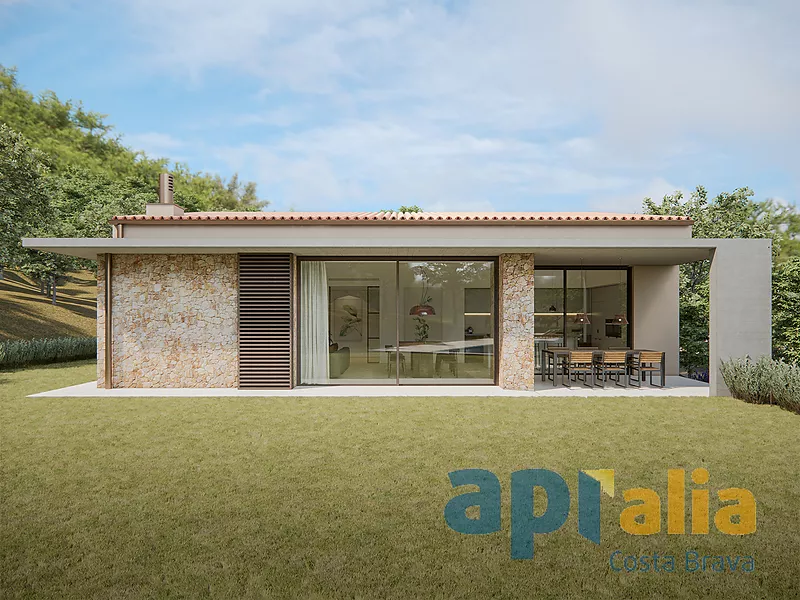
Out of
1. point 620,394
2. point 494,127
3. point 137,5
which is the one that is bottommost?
point 620,394

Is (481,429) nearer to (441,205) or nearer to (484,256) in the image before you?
(484,256)

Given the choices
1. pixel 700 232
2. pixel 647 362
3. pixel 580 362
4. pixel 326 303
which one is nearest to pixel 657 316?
pixel 647 362

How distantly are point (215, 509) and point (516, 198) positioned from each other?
45.6m

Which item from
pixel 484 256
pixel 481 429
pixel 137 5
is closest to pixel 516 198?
pixel 137 5

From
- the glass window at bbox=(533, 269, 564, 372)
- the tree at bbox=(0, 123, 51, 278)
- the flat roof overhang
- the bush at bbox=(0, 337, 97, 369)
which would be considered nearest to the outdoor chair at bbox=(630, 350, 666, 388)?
the flat roof overhang

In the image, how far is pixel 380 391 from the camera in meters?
11.9

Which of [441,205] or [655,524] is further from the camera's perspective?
[441,205]

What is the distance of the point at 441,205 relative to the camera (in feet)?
169

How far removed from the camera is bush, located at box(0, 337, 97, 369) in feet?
54.2

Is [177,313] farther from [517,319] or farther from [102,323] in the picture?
[517,319]

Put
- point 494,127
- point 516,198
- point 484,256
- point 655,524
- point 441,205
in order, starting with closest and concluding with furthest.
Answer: point 655,524, point 484,256, point 494,127, point 516,198, point 441,205

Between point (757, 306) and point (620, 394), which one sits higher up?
point (757, 306)

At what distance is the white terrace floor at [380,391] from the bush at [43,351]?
17.6 feet

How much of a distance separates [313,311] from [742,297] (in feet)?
28.0
